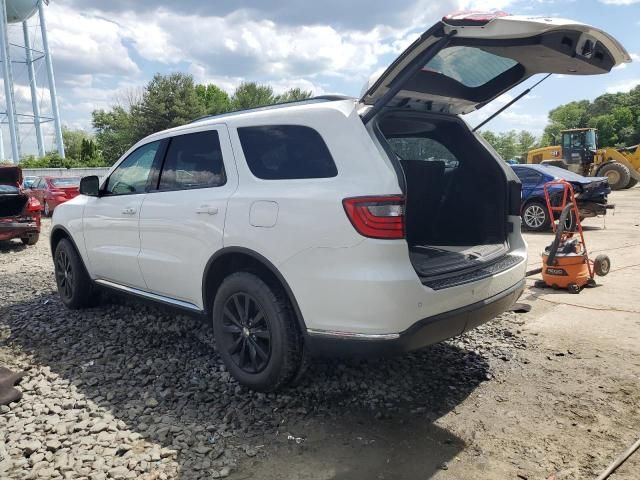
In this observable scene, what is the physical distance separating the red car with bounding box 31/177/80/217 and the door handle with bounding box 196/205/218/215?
13605 mm

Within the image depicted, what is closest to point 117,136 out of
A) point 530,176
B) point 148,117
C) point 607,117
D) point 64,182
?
point 148,117

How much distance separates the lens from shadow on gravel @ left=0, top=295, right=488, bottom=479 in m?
2.77

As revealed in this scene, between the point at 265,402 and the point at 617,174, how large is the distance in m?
22.2

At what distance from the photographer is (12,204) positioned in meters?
9.85

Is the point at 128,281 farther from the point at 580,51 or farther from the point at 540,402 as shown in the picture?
the point at 580,51

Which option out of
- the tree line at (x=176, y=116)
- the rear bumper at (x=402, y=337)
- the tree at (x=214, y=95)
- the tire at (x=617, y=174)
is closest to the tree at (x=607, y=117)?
the tree line at (x=176, y=116)

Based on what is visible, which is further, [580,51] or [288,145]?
[288,145]

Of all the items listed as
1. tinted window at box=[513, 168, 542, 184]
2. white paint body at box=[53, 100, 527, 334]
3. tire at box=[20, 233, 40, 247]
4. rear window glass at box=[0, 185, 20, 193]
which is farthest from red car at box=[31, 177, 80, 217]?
white paint body at box=[53, 100, 527, 334]

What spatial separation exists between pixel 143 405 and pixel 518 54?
3371 mm

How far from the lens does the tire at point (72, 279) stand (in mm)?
5305

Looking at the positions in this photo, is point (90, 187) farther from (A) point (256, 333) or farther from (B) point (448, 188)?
(B) point (448, 188)

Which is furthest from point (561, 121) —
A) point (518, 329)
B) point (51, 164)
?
point (518, 329)

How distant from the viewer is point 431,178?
4242mm

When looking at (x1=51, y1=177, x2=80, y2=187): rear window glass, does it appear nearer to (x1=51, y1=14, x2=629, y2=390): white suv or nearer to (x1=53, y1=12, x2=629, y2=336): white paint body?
(x1=51, y1=14, x2=629, y2=390): white suv
